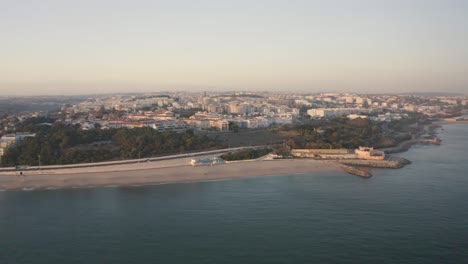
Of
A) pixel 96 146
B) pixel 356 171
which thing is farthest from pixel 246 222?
pixel 96 146

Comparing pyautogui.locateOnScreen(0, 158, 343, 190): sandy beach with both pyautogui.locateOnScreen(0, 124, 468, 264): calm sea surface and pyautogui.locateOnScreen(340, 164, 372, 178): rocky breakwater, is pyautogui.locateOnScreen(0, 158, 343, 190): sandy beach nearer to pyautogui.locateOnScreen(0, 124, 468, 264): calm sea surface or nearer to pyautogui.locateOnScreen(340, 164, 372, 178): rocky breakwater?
pyautogui.locateOnScreen(340, 164, 372, 178): rocky breakwater

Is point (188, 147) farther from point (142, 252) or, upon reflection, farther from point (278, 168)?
point (142, 252)

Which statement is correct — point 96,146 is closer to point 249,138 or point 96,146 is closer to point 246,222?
point 249,138

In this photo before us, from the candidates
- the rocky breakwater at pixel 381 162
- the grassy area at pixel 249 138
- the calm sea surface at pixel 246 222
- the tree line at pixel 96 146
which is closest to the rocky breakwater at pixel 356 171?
the calm sea surface at pixel 246 222

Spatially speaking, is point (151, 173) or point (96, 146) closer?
point (151, 173)

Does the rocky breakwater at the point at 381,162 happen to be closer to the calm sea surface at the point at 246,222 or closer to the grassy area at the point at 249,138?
the calm sea surface at the point at 246,222
